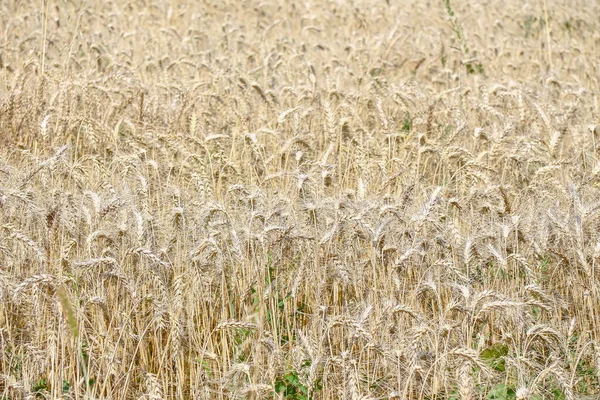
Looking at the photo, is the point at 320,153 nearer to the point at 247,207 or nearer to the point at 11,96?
the point at 247,207

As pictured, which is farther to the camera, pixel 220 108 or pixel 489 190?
pixel 220 108

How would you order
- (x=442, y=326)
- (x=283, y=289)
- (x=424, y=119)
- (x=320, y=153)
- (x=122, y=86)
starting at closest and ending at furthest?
(x=442, y=326)
(x=283, y=289)
(x=320, y=153)
(x=424, y=119)
(x=122, y=86)

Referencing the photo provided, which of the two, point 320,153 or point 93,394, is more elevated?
point 320,153

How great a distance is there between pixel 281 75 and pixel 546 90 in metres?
2.03

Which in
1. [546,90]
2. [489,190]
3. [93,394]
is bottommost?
[93,394]

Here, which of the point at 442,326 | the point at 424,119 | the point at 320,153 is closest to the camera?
the point at 442,326

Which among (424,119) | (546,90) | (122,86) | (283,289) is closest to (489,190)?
(283,289)

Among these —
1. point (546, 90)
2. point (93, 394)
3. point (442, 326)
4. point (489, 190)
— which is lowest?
point (93, 394)

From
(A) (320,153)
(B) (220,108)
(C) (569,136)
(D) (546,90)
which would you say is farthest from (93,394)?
(D) (546,90)

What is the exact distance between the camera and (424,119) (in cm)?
501

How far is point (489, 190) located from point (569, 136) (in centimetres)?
184

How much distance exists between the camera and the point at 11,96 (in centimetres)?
448

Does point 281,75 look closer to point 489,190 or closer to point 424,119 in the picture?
point 424,119

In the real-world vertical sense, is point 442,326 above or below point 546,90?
below
